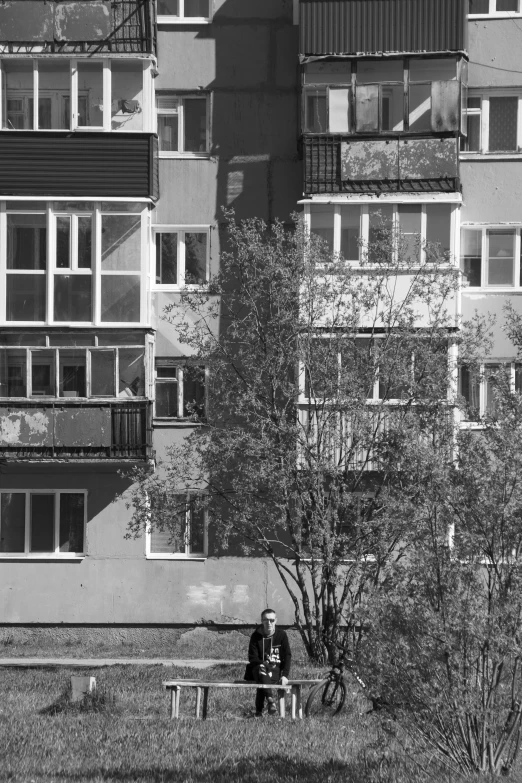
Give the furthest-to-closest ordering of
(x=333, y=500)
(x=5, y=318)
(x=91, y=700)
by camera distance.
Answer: (x=5, y=318) → (x=333, y=500) → (x=91, y=700)

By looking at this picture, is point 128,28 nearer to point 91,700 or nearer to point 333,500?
point 333,500

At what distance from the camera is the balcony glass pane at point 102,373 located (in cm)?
2303

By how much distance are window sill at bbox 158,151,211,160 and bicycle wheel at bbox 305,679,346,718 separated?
41.5ft

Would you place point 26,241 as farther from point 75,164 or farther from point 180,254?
point 180,254

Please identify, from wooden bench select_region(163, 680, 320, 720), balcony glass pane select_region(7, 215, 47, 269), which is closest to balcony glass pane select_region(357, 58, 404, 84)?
balcony glass pane select_region(7, 215, 47, 269)

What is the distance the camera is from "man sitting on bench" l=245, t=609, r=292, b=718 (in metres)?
14.3

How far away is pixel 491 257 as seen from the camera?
24.2m

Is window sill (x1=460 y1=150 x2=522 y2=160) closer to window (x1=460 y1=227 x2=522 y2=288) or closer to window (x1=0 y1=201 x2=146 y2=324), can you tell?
window (x1=460 y1=227 x2=522 y2=288)

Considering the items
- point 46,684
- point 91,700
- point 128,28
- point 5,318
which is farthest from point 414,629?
point 128,28

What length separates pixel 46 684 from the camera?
56.5 ft

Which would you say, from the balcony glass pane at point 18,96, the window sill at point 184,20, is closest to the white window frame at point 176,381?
the balcony glass pane at point 18,96

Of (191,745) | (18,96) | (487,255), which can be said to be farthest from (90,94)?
(191,745)

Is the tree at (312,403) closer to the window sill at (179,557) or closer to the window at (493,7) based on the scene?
the window sill at (179,557)

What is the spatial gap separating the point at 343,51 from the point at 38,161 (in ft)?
20.2
